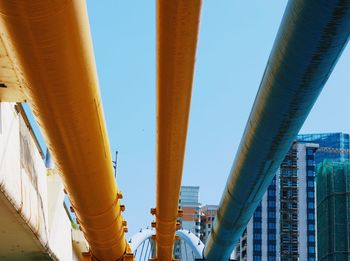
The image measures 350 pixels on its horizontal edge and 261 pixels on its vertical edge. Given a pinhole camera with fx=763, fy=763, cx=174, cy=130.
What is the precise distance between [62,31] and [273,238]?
132888 mm

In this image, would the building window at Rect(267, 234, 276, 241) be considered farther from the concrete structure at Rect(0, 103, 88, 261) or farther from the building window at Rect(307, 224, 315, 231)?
the concrete structure at Rect(0, 103, 88, 261)

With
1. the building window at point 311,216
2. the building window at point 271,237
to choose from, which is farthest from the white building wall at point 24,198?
the building window at point 311,216

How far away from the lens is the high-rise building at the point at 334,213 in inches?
1642

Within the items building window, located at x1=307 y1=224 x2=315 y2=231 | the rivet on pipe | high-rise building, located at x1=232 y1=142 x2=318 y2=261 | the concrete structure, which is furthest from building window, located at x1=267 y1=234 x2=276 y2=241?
the rivet on pipe

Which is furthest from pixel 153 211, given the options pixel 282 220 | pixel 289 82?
pixel 282 220

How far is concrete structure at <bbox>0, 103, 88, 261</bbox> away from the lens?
41.8 feet

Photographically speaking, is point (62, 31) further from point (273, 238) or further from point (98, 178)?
point (273, 238)

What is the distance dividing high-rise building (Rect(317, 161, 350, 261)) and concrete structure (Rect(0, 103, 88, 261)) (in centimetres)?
2487

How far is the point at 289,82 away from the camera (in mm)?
10758

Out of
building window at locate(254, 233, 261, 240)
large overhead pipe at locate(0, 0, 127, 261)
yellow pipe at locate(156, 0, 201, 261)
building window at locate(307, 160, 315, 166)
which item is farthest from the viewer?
building window at locate(307, 160, 315, 166)

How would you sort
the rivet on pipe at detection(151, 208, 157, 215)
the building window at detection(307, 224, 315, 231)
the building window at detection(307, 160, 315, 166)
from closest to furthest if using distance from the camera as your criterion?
the rivet on pipe at detection(151, 208, 157, 215)
the building window at detection(307, 224, 315, 231)
the building window at detection(307, 160, 315, 166)

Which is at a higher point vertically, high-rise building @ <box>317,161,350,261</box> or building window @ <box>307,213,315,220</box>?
building window @ <box>307,213,315,220</box>

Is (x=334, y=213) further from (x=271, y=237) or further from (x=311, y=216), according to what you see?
(x=311, y=216)

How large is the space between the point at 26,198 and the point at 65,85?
17.0ft
